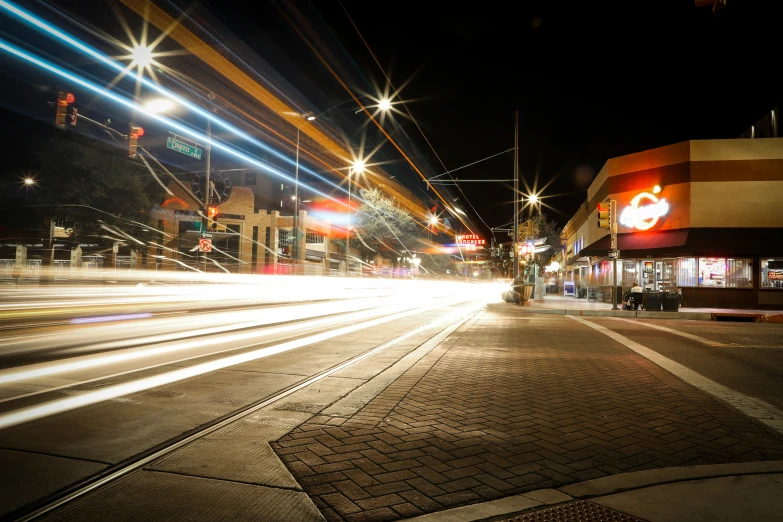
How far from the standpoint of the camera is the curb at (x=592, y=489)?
2752 mm

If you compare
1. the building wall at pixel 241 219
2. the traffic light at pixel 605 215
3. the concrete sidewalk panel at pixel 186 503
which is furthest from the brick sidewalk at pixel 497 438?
the building wall at pixel 241 219

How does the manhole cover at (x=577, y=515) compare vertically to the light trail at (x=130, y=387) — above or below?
above

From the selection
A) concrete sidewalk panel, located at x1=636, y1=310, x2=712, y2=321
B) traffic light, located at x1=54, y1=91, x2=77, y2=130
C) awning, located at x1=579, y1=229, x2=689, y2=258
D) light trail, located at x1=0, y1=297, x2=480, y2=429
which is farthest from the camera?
awning, located at x1=579, y1=229, x2=689, y2=258

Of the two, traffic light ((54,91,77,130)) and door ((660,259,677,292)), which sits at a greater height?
traffic light ((54,91,77,130))

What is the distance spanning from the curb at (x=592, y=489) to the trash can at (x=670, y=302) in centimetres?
1821

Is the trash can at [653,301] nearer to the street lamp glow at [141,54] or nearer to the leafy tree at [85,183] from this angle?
the street lamp glow at [141,54]

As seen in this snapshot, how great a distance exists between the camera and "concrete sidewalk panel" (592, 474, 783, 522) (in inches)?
107

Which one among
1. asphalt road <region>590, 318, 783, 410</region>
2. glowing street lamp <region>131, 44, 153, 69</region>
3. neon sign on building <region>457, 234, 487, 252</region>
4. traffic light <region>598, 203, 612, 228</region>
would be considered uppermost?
glowing street lamp <region>131, 44, 153, 69</region>

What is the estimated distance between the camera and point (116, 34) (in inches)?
850

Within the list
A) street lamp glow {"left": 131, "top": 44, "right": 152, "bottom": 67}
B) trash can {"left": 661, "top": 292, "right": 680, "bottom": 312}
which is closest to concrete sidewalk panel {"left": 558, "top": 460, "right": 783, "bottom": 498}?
trash can {"left": 661, "top": 292, "right": 680, "bottom": 312}

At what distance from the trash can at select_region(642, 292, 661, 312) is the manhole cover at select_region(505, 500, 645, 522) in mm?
19789

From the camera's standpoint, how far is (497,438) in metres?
4.13

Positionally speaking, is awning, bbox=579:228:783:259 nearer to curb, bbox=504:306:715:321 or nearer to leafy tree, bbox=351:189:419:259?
curb, bbox=504:306:715:321

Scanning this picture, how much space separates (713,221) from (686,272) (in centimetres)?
280
